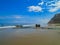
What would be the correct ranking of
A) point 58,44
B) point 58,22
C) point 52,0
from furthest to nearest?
1. point 58,22
2. point 52,0
3. point 58,44

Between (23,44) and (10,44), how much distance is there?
0.29 meters

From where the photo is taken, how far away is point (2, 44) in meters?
2.82

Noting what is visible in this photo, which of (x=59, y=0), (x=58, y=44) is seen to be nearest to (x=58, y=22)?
(x=59, y=0)

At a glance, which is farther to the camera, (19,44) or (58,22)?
(58,22)

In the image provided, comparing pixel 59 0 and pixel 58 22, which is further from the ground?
pixel 59 0

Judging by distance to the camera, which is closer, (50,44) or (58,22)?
(50,44)

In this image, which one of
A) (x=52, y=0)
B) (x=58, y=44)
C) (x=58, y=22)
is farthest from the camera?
(x=58, y=22)

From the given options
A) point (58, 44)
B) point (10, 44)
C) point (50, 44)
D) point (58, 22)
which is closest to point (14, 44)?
point (10, 44)

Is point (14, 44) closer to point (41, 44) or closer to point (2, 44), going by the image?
point (2, 44)

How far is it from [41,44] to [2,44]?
0.87 metres

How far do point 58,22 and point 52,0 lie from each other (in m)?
3.94

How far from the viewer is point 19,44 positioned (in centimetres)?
282

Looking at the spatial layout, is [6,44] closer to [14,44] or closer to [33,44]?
[14,44]

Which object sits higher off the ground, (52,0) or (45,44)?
(52,0)
